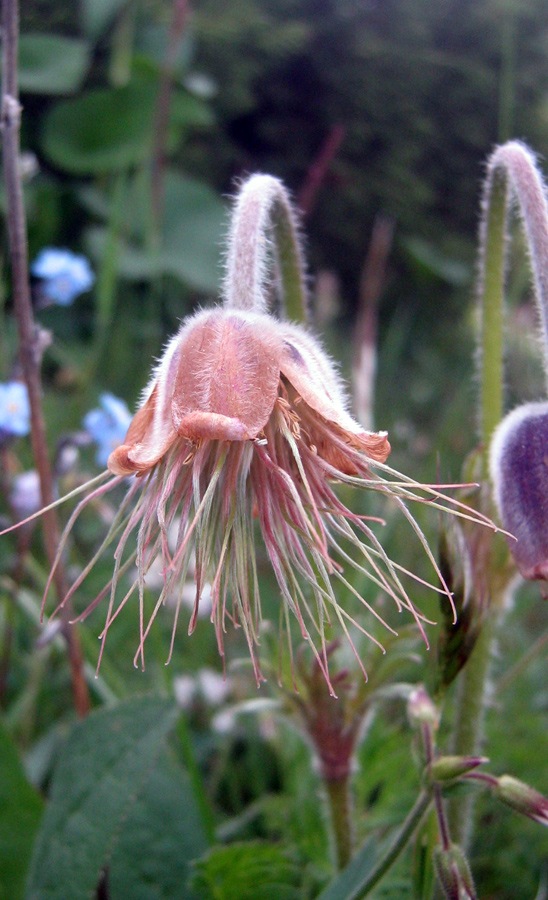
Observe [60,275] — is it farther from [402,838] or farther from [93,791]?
[402,838]

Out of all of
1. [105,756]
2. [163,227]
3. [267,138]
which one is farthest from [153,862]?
[267,138]

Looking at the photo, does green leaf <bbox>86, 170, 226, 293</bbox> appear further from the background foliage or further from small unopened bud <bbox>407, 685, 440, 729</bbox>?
small unopened bud <bbox>407, 685, 440, 729</bbox>

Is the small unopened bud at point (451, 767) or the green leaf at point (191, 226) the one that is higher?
the green leaf at point (191, 226)

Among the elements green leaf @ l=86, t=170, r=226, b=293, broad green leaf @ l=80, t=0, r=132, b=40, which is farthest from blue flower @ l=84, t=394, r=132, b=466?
broad green leaf @ l=80, t=0, r=132, b=40

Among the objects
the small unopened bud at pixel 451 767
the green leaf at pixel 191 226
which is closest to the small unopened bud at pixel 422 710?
the small unopened bud at pixel 451 767

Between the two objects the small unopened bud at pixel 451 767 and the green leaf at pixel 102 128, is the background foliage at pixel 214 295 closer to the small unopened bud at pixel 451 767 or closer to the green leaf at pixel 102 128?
the green leaf at pixel 102 128

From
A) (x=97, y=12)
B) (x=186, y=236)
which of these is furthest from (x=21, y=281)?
A: (x=186, y=236)

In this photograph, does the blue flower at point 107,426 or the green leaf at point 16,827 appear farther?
the blue flower at point 107,426
